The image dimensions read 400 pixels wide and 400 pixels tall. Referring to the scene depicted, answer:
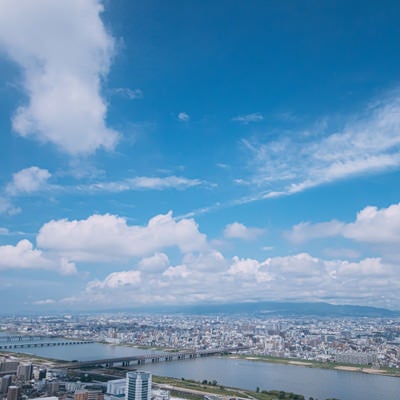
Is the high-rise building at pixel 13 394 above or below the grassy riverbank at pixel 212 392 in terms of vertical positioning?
above

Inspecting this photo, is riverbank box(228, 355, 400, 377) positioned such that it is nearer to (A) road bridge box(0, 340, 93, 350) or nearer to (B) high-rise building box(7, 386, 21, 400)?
(A) road bridge box(0, 340, 93, 350)

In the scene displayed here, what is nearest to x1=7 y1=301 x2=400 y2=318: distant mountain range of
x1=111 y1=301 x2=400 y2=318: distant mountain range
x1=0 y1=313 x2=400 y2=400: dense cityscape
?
x1=111 y1=301 x2=400 y2=318: distant mountain range

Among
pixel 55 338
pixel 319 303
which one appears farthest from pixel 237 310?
pixel 55 338

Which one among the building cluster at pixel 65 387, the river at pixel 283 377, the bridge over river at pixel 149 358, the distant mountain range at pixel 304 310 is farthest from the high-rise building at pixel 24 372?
the distant mountain range at pixel 304 310

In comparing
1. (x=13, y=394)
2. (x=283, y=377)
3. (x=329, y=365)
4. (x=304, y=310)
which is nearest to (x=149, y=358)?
(x=283, y=377)

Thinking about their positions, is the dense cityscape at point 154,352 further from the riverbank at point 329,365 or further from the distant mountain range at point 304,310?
the distant mountain range at point 304,310
